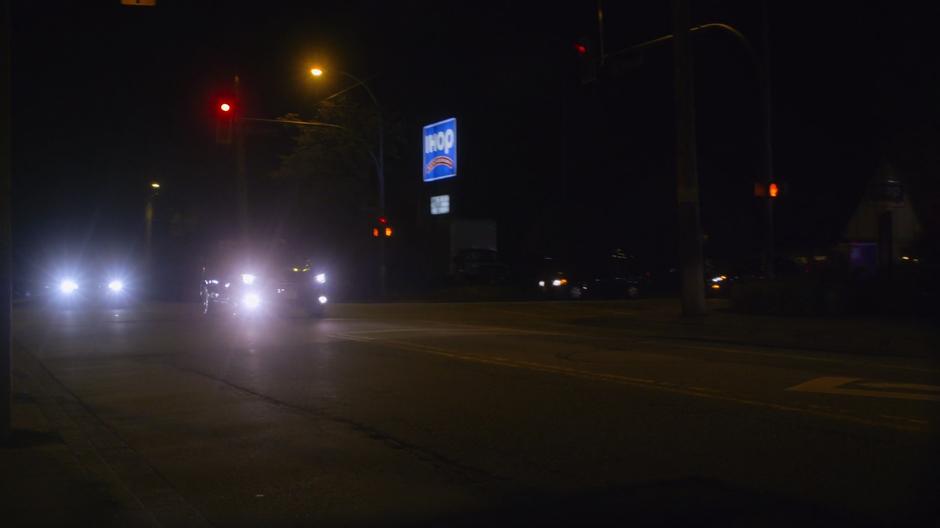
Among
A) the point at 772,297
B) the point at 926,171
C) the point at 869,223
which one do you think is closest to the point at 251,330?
the point at 772,297

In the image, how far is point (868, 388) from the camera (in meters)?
11.8

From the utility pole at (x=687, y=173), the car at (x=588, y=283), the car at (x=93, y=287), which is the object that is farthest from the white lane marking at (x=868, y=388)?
the car at (x=93, y=287)

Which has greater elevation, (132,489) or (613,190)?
(613,190)

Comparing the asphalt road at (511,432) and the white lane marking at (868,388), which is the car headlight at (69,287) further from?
the white lane marking at (868,388)

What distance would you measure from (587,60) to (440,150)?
3428 centimetres

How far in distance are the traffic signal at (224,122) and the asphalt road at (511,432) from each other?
8236 mm

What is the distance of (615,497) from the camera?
6.87m

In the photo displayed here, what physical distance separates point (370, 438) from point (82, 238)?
89.0 metres

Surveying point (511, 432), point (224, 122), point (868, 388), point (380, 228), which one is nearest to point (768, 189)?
point (868, 388)

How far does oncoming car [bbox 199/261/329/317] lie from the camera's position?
27062mm

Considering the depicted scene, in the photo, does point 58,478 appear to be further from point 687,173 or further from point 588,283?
point 588,283

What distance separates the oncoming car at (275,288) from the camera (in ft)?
88.8

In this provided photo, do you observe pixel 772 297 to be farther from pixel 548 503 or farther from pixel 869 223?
pixel 548 503

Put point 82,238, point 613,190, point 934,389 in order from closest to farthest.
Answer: point 934,389 → point 613,190 → point 82,238
